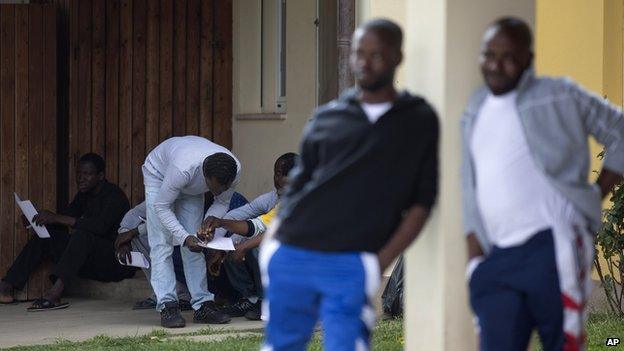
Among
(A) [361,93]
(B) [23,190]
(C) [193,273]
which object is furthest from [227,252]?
(A) [361,93]

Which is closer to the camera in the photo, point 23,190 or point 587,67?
point 587,67

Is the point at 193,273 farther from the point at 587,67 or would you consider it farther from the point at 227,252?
the point at 587,67

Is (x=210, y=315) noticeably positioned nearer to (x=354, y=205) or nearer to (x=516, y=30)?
(x=354, y=205)

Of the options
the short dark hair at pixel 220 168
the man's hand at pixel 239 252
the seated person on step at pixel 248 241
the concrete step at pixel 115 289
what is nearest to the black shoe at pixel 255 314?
the seated person on step at pixel 248 241

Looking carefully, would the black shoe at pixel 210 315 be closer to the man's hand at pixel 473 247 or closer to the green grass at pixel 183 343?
the green grass at pixel 183 343

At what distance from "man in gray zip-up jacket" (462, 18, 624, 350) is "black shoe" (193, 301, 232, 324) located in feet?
17.8

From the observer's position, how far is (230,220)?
9.73 metres

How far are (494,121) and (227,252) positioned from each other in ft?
18.4

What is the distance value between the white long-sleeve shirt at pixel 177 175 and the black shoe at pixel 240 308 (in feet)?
2.69

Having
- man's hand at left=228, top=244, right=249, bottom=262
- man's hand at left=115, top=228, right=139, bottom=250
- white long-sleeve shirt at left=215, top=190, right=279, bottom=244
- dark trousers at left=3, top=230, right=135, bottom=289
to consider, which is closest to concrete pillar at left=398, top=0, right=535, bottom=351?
man's hand at left=228, top=244, right=249, bottom=262

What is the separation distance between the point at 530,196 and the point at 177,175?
5.33 meters

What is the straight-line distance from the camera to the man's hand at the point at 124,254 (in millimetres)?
11008

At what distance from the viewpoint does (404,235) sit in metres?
4.66

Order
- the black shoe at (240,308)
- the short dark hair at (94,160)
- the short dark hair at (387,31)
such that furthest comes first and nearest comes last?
the short dark hair at (94,160), the black shoe at (240,308), the short dark hair at (387,31)
